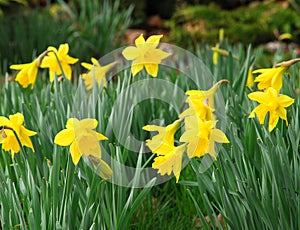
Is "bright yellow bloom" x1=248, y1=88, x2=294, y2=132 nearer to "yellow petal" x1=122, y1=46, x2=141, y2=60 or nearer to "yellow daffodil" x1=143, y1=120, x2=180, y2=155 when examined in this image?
"yellow daffodil" x1=143, y1=120, x2=180, y2=155

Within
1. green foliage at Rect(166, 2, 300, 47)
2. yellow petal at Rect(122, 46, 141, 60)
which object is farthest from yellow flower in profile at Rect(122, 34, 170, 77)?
green foliage at Rect(166, 2, 300, 47)

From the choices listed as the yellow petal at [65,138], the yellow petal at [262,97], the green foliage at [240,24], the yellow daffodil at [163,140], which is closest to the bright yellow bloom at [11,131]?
the yellow petal at [65,138]

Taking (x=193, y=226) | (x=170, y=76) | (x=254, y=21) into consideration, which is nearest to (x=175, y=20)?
(x=254, y=21)

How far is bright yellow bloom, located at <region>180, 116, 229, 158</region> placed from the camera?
132 cm

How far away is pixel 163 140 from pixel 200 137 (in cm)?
10

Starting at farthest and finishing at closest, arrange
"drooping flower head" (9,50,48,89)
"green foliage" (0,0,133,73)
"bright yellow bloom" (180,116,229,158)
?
"green foliage" (0,0,133,73)
"drooping flower head" (9,50,48,89)
"bright yellow bloom" (180,116,229,158)

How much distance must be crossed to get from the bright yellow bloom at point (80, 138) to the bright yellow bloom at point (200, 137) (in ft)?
0.70

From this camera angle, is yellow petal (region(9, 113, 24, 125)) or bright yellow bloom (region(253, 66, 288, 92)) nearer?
yellow petal (region(9, 113, 24, 125))

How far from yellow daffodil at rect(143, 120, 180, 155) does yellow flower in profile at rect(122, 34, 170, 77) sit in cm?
37

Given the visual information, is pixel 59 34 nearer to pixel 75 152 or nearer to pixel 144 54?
pixel 144 54

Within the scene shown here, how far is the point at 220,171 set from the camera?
1.41 m

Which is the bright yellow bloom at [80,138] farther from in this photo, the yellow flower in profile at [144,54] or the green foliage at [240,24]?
the green foliage at [240,24]

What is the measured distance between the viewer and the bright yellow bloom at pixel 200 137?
52.0 inches

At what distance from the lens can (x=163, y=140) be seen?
137 centimetres
